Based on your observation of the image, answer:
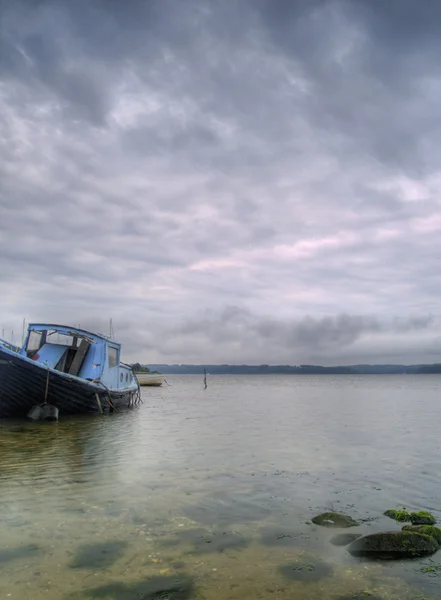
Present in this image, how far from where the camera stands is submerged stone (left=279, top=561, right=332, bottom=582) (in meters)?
6.85

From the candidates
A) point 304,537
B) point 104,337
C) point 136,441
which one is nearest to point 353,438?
point 136,441

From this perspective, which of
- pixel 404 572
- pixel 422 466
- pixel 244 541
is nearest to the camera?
pixel 404 572

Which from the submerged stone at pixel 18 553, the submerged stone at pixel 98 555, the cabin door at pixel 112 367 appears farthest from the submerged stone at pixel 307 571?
the cabin door at pixel 112 367

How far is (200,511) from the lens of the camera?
403 inches

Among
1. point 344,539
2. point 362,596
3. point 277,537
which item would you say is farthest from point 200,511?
point 362,596

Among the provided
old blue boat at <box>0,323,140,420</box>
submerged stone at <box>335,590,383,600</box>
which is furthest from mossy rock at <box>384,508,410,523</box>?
old blue boat at <box>0,323,140,420</box>

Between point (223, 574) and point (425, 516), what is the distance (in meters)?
5.12

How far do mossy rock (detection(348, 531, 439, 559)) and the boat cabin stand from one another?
2426cm

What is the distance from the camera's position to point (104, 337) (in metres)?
30.6

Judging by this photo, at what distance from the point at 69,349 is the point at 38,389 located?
493cm

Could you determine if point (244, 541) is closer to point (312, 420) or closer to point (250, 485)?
point (250, 485)

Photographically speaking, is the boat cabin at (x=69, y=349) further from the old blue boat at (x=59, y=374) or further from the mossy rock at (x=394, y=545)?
the mossy rock at (x=394, y=545)

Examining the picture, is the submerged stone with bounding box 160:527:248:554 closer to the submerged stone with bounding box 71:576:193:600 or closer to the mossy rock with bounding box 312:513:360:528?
the submerged stone with bounding box 71:576:193:600

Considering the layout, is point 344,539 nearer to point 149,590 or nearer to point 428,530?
point 428,530
